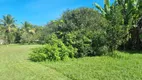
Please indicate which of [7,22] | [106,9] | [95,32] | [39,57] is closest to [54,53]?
[39,57]

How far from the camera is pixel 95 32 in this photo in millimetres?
13445

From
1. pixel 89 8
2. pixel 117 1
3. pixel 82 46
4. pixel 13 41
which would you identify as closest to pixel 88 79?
pixel 82 46

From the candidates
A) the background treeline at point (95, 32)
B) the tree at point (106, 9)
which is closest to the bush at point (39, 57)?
the background treeline at point (95, 32)

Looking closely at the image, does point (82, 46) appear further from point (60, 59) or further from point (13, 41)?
point (13, 41)

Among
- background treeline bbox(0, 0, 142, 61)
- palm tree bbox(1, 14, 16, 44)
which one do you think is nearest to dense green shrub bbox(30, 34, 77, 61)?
background treeline bbox(0, 0, 142, 61)

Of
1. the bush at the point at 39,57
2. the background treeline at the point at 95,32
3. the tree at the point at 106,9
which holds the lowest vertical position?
the bush at the point at 39,57

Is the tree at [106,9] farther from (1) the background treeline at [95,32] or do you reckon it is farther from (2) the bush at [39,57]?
(2) the bush at [39,57]

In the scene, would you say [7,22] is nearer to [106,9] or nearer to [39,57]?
[106,9]

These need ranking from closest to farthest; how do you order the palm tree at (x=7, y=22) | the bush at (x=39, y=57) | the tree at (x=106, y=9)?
the bush at (x=39, y=57) < the tree at (x=106, y=9) < the palm tree at (x=7, y=22)

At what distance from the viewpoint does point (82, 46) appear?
12.6m

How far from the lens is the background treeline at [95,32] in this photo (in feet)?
39.4

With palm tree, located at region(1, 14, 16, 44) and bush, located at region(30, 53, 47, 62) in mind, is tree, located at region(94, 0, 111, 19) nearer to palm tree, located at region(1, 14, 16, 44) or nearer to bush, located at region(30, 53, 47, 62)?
bush, located at region(30, 53, 47, 62)

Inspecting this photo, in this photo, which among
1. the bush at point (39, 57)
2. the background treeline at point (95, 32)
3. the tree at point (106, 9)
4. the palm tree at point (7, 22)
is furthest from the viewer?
the palm tree at point (7, 22)

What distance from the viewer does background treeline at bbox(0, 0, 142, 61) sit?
12002 mm
